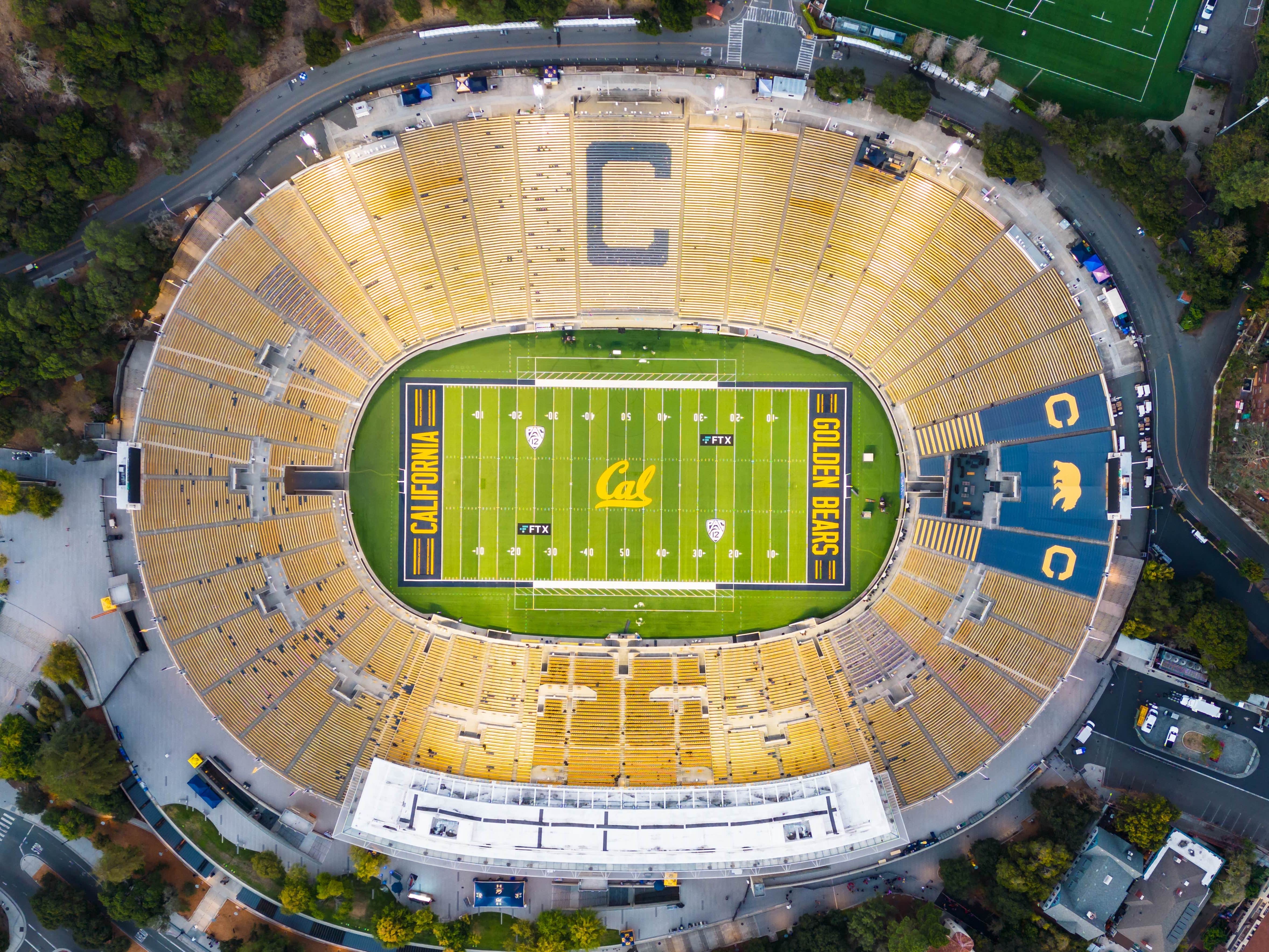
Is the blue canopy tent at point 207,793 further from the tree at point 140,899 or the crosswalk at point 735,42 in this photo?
the crosswalk at point 735,42

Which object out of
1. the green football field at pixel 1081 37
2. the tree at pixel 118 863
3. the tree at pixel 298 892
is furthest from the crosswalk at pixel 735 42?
the tree at pixel 118 863

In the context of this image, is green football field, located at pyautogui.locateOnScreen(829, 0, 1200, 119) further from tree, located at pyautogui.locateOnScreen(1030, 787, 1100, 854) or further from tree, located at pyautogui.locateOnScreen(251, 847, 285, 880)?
tree, located at pyautogui.locateOnScreen(251, 847, 285, 880)

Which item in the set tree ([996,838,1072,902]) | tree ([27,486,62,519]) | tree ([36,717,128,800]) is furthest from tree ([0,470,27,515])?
tree ([996,838,1072,902])

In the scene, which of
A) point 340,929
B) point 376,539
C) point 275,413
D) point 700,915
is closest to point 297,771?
point 340,929

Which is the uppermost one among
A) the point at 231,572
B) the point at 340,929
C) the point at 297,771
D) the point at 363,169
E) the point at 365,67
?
the point at 365,67

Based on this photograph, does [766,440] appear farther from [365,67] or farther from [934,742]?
[365,67]

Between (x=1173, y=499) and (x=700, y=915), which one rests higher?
(x=1173, y=499)
